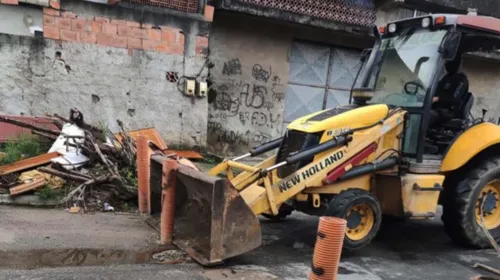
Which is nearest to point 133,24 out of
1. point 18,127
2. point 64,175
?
point 18,127

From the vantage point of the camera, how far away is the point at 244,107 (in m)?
11.6

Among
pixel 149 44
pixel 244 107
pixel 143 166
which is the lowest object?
pixel 143 166

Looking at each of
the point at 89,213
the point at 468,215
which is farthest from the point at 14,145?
the point at 468,215

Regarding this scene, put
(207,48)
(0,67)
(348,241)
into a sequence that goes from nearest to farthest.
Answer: (348,241) < (0,67) < (207,48)

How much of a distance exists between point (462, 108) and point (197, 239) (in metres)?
4.25

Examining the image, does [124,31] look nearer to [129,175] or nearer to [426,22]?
[129,175]

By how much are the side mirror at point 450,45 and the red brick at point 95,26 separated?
648 centimetres

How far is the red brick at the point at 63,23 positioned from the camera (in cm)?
893

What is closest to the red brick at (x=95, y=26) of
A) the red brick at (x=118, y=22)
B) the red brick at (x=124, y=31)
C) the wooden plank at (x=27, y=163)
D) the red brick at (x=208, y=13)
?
the red brick at (x=118, y=22)

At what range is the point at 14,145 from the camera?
8.03m

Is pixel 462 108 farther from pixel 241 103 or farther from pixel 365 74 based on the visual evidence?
pixel 241 103

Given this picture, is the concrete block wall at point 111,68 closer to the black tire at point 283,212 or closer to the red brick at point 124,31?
the red brick at point 124,31

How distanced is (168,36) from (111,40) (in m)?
1.17

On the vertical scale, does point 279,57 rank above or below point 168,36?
below
